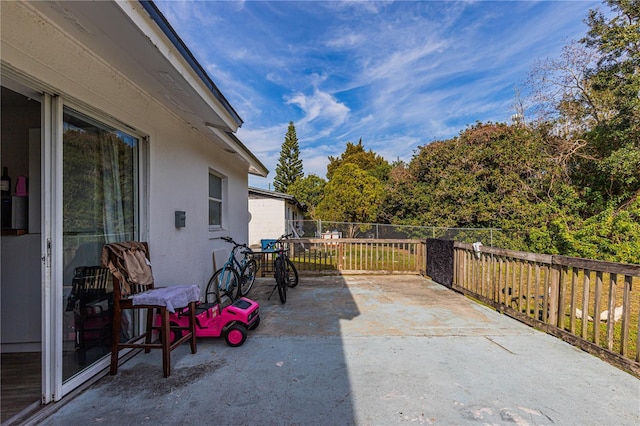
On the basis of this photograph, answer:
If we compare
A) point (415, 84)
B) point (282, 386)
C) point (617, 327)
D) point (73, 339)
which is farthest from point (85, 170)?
point (415, 84)

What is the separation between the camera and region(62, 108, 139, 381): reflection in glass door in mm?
2109

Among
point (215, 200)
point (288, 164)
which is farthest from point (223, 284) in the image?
point (288, 164)

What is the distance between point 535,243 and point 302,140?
2646 centimetres

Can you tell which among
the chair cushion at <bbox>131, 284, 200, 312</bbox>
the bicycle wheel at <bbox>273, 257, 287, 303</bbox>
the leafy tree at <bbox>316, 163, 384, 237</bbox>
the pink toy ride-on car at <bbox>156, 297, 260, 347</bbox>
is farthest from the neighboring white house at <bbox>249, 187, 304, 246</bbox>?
the chair cushion at <bbox>131, 284, 200, 312</bbox>

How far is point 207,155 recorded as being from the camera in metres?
4.54

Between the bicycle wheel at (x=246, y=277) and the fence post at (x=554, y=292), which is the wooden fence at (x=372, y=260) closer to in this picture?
the bicycle wheel at (x=246, y=277)

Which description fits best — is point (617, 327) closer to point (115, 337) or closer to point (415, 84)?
point (115, 337)

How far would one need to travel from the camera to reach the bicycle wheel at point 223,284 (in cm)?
446

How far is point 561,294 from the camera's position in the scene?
318 cm

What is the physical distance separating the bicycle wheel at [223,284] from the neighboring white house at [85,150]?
1.98 feet

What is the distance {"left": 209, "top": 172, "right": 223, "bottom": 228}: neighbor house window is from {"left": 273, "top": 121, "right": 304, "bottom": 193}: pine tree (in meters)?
27.2

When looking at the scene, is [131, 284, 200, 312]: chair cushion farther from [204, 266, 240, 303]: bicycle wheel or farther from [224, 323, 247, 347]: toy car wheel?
[204, 266, 240, 303]: bicycle wheel

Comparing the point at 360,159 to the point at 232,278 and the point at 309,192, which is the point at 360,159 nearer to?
the point at 309,192

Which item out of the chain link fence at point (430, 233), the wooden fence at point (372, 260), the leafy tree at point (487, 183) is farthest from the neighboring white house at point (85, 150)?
the leafy tree at point (487, 183)
